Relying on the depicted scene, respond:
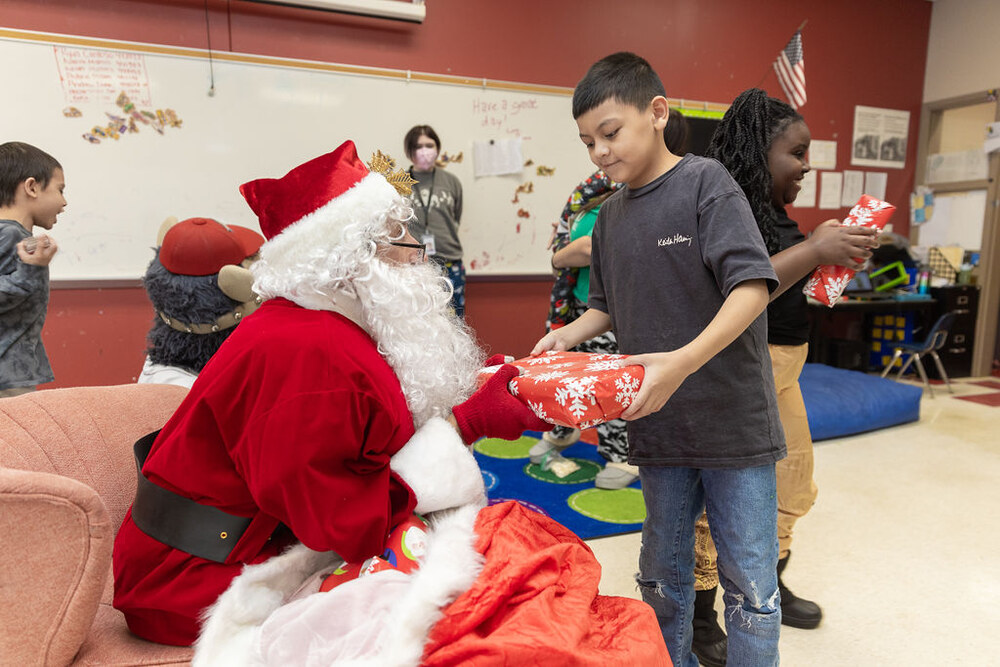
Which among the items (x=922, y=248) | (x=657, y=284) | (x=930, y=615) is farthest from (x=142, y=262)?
(x=922, y=248)

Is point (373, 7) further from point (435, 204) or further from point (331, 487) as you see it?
point (331, 487)

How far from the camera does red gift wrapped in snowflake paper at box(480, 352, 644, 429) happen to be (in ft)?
3.44

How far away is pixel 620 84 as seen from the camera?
1243 millimetres

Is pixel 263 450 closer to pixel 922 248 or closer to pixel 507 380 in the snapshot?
pixel 507 380

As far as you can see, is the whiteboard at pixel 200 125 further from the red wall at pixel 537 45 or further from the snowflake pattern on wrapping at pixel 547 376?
the snowflake pattern on wrapping at pixel 547 376

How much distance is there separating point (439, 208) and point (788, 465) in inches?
114

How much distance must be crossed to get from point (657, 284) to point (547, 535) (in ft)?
1.90

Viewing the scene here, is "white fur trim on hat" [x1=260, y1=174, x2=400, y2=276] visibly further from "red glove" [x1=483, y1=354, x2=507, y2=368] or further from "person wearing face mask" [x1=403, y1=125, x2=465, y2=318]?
"person wearing face mask" [x1=403, y1=125, x2=465, y2=318]

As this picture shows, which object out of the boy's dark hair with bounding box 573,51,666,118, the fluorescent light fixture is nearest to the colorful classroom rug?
the boy's dark hair with bounding box 573,51,666,118

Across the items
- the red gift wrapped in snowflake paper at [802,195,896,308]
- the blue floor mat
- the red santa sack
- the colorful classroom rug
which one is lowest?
the colorful classroom rug

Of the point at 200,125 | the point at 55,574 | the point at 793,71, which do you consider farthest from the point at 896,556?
the point at 200,125

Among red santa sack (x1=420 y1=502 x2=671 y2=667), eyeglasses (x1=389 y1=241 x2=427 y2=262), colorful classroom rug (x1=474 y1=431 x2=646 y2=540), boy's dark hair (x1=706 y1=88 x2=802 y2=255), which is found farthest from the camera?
colorful classroom rug (x1=474 y1=431 x2=646 y2=540)

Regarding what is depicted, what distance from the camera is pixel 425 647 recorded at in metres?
0.88

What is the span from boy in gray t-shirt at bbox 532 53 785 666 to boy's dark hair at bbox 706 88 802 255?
0.37 meters
